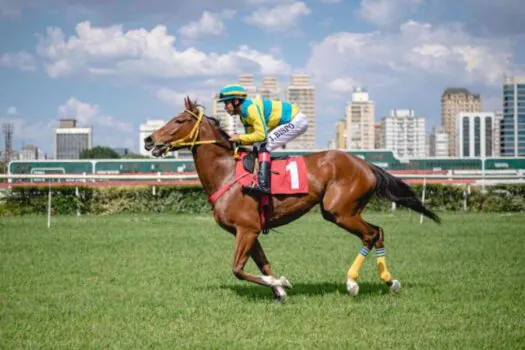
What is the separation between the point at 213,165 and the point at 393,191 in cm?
245

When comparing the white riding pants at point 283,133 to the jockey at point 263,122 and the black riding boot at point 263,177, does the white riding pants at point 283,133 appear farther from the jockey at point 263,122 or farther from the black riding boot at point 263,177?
the black riding boot at point 263,177

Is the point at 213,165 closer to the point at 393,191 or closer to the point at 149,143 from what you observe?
the point at 149,143

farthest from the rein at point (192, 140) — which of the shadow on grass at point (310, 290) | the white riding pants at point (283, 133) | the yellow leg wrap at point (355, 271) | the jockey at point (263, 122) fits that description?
the yellow leg wrap at point (355, 271)

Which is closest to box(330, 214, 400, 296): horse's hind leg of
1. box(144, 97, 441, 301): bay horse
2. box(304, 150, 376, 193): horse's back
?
box(144, 97, 441, 301): bay horse

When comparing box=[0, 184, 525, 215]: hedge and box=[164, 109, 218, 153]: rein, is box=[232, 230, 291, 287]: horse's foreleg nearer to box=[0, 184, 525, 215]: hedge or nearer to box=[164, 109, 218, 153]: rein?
box=[164, 109, 218, 153]: rein

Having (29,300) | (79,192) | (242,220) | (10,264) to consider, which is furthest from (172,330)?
(79,192)

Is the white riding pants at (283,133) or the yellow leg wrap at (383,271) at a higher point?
the white riding pants at (283,133)

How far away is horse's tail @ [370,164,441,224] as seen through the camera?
31.2 ft

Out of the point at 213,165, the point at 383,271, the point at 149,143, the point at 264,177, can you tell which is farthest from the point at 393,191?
the point at 149,143

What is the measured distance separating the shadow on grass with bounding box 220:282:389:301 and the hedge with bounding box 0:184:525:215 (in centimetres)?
1707

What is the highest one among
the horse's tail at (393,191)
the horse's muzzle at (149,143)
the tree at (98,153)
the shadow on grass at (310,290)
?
the tree at (98,153)

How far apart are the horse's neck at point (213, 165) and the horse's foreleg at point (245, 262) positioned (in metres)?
0.77

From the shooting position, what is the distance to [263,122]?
878cm

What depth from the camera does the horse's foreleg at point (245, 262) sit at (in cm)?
849
